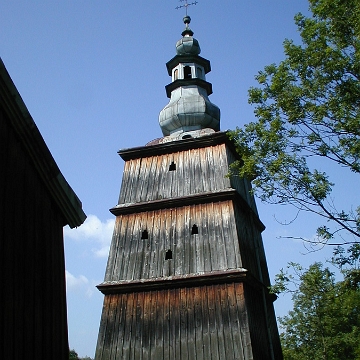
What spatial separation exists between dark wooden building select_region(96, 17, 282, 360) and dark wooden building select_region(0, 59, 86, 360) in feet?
20.5

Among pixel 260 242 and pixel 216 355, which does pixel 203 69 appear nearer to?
pixel 260 242

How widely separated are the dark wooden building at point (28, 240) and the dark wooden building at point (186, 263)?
624cm

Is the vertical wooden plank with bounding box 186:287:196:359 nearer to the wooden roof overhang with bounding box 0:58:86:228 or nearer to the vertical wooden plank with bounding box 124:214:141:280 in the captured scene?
the vertical wooden plank with bounding box 124:214:141:280

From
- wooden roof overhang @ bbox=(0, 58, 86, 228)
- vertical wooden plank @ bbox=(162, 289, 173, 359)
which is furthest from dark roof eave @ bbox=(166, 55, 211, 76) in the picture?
wooden roof overhang @ bbox=(0, 58, 86, 228)

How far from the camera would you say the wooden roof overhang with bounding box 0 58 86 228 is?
593 cm

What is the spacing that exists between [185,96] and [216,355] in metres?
10.9

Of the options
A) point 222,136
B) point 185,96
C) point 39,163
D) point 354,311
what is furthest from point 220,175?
point 354,311

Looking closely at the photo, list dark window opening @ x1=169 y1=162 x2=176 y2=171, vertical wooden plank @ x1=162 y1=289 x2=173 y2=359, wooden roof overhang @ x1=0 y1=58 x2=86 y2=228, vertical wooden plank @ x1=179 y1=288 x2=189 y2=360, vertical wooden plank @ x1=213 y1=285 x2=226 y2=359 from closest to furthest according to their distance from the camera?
wooden roof overhang @ x1=0 y1=58 x2=86 y2=228 < vertical wooden plank @ x1=213 y1=285 x2=226 y2=359 < vertical wooden plank @ x1=179 y1=288 x2=189 y2=360 < vertical wooden plank @ x1=162 y1=289 x2=173 y2=359 < dark window opening @ x1=169 y1=162 x2=176 y2=171

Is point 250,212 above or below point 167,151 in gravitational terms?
below

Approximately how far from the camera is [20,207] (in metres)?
5.93

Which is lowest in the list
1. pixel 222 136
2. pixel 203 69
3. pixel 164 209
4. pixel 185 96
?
pixel 164 209

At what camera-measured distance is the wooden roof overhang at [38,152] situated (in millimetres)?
5934

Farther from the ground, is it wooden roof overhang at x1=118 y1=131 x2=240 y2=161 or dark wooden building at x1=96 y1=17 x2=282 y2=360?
wooden roof overhang at x1=118 y1=131 x2=240 y2=161

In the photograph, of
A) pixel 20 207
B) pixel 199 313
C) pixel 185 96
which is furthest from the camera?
pixel 185 96
